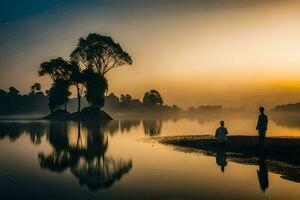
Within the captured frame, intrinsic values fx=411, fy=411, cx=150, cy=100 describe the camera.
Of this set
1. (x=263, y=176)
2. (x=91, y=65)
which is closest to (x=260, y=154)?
(x=263, y=176)

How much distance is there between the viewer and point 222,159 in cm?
2464

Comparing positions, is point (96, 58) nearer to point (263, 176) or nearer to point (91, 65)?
point (91, 65)

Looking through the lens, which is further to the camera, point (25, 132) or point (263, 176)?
point (25, 132)

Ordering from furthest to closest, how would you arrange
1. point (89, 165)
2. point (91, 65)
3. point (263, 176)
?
point (91, 65)
point (89, 165)
point (263, 176)

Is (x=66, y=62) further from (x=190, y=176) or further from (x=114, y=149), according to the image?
(x=190, y=176)

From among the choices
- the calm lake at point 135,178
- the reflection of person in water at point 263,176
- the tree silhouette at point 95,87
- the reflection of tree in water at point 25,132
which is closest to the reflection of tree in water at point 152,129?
the reflection of tree in water at point 25,132

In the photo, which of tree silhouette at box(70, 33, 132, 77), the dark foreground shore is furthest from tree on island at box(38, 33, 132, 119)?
the dark foreground shore

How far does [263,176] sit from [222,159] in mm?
6628

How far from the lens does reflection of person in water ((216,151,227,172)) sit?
21844 millimetres

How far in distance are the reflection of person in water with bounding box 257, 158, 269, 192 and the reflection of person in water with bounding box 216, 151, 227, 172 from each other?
73.0 inches

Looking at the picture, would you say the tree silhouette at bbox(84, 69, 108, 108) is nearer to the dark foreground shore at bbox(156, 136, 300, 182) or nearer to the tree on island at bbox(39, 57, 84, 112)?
the tree on island at bbox(39, 57, 84, 112)

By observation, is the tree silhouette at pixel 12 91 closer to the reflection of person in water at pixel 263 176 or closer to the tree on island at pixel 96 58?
the tree on island at pixel 96 58

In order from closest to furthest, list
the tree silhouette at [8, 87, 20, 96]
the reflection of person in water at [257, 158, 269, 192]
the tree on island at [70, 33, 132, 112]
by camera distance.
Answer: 1. the reflection of person in water at [257, 158, 269, 192]
2. the tree on island at [70, 33, 132, 112]
3. the tree silhouette at [8, 87, 20, 96]

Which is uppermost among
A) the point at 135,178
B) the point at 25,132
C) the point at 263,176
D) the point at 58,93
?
the point at 58,93
